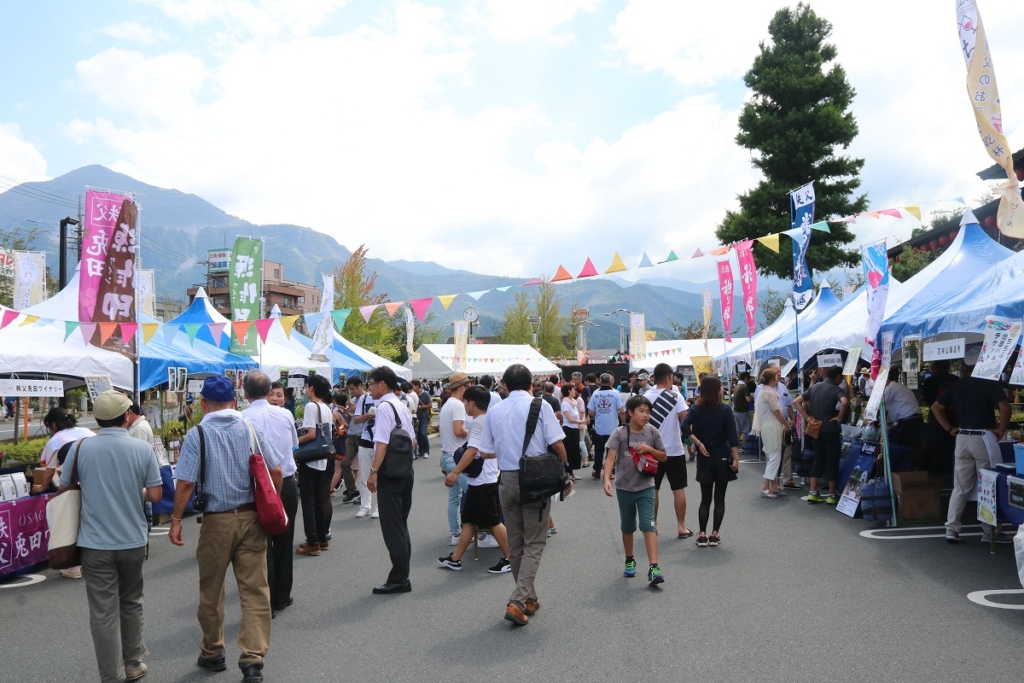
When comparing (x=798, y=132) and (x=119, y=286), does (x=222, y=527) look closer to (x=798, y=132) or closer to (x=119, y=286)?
(x=119, y=286)

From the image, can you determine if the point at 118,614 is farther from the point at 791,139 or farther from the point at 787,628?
the point at 791,139

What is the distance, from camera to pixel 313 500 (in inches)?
294

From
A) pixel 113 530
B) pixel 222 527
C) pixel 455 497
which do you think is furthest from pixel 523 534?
pixel 113 530

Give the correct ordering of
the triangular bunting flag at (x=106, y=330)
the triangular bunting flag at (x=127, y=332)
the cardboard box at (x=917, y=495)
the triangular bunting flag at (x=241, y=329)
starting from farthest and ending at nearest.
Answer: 1. the triangular bunting flag at (x=241, y=329)
2. the triangular bunting flag at (x=106, y=330)
3. the triangular bunting flag at (x=127, y=332)
4. the cardboard box at (x=917, y=495)

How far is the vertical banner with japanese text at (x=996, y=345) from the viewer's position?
6.35m

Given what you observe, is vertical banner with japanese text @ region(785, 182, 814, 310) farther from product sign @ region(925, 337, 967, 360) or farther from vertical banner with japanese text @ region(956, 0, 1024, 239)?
vertical banner with japanese text @ region(956, 0, 1024, 239)

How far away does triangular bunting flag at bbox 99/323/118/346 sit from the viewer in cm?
970

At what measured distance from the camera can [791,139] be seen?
83.5ft

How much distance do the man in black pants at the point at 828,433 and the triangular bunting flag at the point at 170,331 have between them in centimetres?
1165

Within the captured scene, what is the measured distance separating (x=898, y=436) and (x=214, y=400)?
838 centimetres

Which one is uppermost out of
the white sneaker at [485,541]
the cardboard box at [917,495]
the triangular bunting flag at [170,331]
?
the triangular bunting flag at [170,331]

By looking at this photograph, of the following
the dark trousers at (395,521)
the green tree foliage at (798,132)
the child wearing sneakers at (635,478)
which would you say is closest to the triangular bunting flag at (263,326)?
the dark trousers at (395,521)

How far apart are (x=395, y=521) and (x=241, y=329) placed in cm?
949

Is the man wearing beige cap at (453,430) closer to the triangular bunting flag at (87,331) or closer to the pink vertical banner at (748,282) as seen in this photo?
the triangular bunting flag at (87,331)
